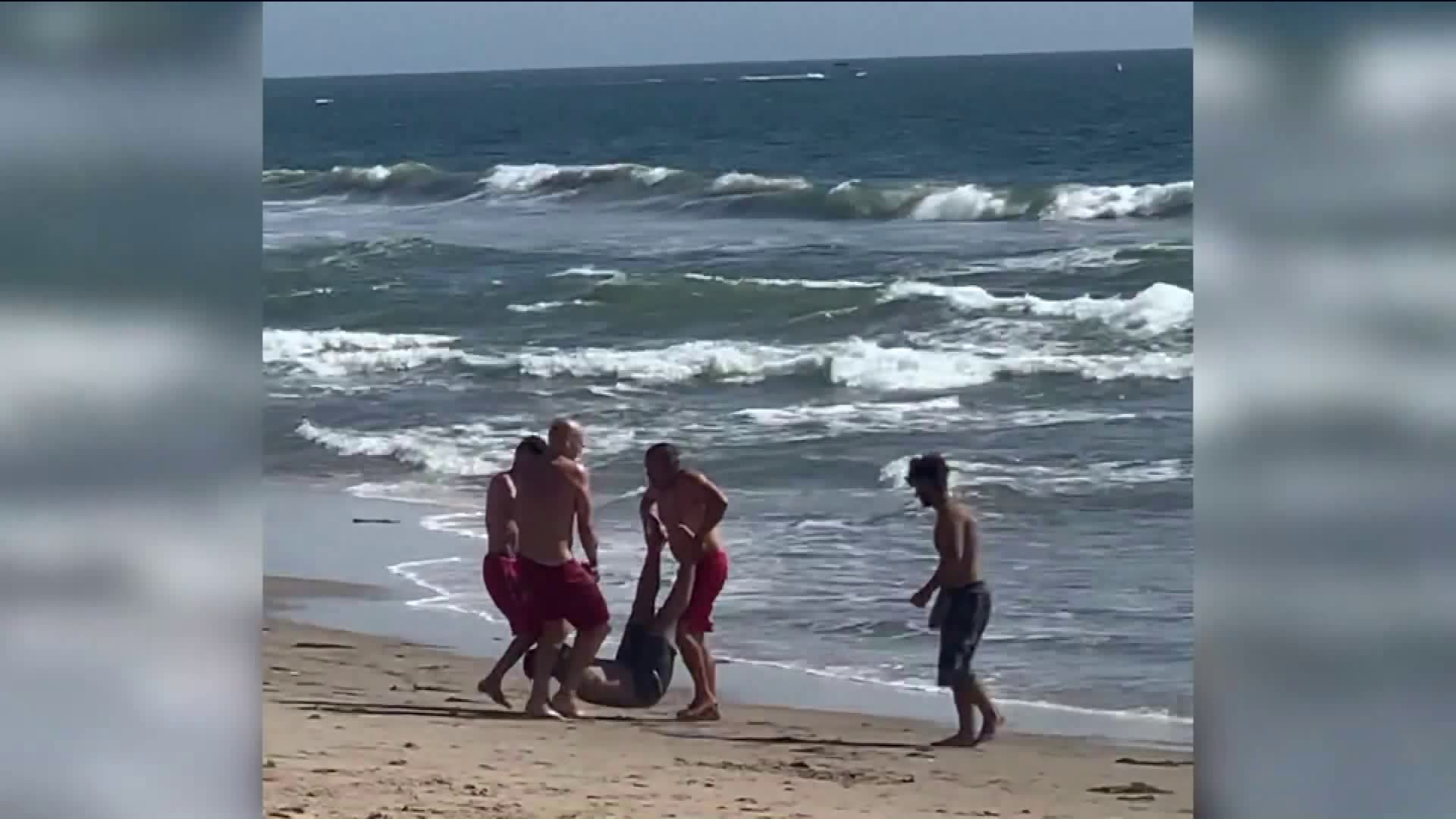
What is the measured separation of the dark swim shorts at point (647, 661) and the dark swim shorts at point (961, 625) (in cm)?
95

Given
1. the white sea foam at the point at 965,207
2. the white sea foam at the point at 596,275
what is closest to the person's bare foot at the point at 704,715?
the white sea foam at the point at 596,275

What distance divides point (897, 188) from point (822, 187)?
1.16m

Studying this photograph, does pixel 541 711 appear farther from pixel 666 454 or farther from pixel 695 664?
pixel 666 454

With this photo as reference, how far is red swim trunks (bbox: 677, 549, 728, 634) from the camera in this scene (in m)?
6.25

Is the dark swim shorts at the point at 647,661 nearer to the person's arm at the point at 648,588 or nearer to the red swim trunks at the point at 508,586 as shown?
the person's arm at the point at 648,588

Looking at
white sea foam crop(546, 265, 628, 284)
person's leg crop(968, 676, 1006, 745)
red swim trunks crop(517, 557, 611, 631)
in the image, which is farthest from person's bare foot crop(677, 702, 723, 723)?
white sea foam crop(546, 265, 628, 284)

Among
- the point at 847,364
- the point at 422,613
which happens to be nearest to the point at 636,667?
the point at 422,613

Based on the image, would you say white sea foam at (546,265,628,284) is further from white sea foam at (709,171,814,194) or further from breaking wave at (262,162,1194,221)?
white sea foam at (709,171,814,194)

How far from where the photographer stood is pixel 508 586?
6.25 meters

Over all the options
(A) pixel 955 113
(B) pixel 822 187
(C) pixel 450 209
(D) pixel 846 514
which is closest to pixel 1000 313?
(D) pixel 846 514

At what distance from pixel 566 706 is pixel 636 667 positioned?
1.06 ft

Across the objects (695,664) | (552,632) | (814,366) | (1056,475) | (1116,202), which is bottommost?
(695,664)

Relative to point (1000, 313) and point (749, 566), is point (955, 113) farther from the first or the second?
point (749, 566)

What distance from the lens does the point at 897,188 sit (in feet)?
76.2
